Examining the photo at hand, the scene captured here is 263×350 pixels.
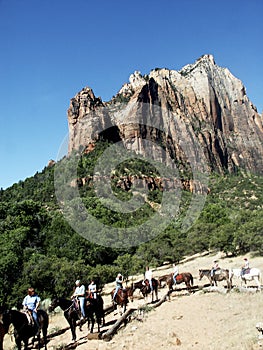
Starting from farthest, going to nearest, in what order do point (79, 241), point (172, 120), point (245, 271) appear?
point (172, 120) → point (79, 241) → point (245, 271)

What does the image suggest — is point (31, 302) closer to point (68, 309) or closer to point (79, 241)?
point (68, 309)

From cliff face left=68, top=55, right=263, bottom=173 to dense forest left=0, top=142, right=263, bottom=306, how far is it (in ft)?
65.4

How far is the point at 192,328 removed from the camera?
1155 cm

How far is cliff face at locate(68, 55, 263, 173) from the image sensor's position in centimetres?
11075

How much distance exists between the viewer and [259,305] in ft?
43.1

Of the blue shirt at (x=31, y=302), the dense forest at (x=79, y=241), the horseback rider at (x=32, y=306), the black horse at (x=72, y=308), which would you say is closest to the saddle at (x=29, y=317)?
the horseback rider at (x=32, y=306)

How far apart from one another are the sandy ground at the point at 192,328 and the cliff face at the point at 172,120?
8817 centimetres

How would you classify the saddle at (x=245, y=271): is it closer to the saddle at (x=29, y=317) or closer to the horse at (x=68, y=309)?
the horse at (x=68, y=309)

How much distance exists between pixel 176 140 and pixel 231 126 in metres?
62.6

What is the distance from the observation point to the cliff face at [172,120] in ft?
363

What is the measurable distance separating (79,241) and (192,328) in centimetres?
2772

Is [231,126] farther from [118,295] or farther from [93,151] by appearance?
[118,295]

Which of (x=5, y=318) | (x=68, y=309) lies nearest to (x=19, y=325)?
(x=5, y=318)

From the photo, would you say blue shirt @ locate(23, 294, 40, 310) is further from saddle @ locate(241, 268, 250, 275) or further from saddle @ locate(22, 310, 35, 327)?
saddle @ locate(241, 268, 250, 275)
